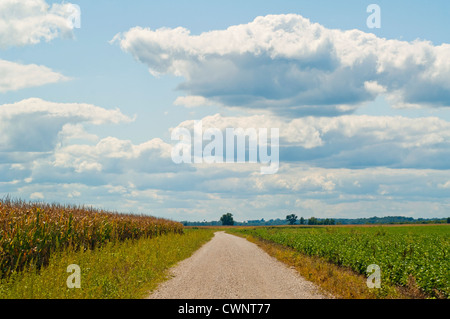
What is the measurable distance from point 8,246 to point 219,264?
11.2m

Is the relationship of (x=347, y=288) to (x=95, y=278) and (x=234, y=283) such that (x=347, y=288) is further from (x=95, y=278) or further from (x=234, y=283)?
(x=95, y=278)

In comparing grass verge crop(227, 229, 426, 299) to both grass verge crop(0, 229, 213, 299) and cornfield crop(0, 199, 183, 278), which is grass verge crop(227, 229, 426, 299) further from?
cornfield crop(0, 199, 183, 278)

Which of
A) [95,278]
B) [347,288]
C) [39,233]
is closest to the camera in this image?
[347,288]

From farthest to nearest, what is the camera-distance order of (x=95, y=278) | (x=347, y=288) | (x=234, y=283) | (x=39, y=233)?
(x=39, y=233)
(x=234, y=283)
(x=95, y=278)
(x=347, y=288)

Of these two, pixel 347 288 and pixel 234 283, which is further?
pixel 234 283

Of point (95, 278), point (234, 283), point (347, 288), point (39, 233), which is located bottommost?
point (234, 283)

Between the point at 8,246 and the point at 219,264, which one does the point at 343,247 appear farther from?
the point at 8,246

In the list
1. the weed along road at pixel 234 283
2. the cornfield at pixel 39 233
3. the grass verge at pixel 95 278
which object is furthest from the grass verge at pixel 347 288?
the cornfield at pixel 39 233

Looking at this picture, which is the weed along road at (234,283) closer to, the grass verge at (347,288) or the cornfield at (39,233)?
the grass verge at (347,288)

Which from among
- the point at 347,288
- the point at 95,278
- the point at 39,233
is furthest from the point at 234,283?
the point at 39,233

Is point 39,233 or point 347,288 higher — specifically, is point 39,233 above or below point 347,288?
above
